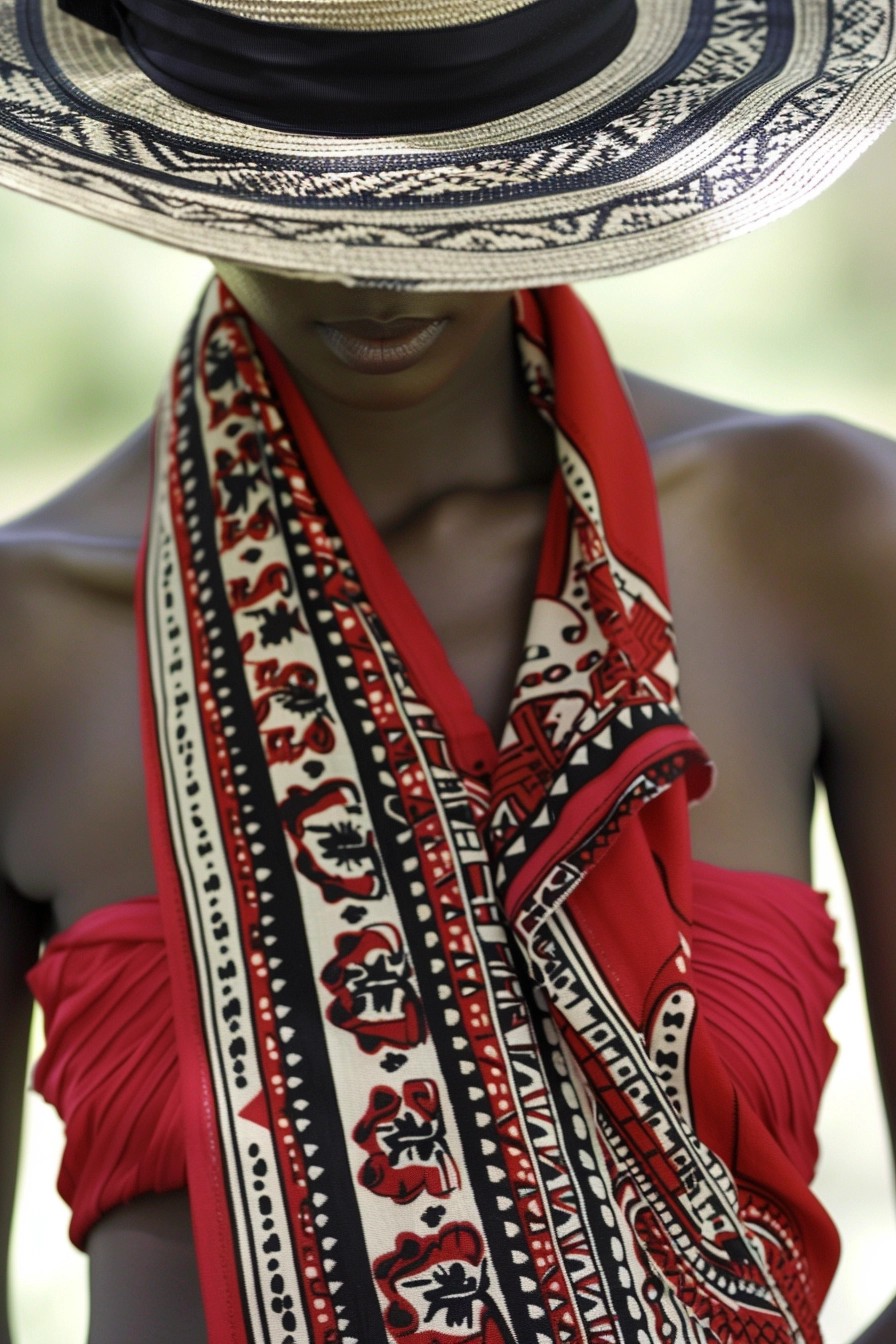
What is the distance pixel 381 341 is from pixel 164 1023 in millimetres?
381

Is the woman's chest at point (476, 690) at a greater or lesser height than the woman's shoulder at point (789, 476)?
lesser

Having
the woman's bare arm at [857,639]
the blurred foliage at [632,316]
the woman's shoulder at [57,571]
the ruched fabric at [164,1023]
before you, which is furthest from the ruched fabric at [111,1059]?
the blurred foliage at [632,316]

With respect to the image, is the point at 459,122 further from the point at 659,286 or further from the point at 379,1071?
the point at 659,286

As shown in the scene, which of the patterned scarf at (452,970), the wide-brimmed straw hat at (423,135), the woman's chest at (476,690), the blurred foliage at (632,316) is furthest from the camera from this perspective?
the blurred foliage at (632,316)

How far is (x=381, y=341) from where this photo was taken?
2.63 ft

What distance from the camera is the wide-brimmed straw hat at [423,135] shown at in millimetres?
714

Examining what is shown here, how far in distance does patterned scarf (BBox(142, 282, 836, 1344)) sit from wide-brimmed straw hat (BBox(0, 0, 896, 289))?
0.20 metres

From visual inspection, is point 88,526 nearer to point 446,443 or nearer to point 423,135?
point 446,443

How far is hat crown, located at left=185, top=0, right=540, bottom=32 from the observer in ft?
2.47

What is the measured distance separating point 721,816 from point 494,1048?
19 centimetres

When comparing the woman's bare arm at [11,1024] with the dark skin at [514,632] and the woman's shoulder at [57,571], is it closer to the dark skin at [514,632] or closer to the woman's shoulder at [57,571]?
the dark skin at [514,632]

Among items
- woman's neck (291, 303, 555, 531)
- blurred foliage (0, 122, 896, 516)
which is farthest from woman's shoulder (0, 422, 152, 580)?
blurred foliage (0, 122, 896, 516)

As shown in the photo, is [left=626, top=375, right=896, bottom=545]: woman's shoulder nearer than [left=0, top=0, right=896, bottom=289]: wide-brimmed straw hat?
No

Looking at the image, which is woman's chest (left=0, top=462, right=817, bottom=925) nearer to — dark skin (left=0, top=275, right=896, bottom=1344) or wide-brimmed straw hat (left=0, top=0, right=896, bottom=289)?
dark skin (left=0, top=275, right=896, bottom=1344)
